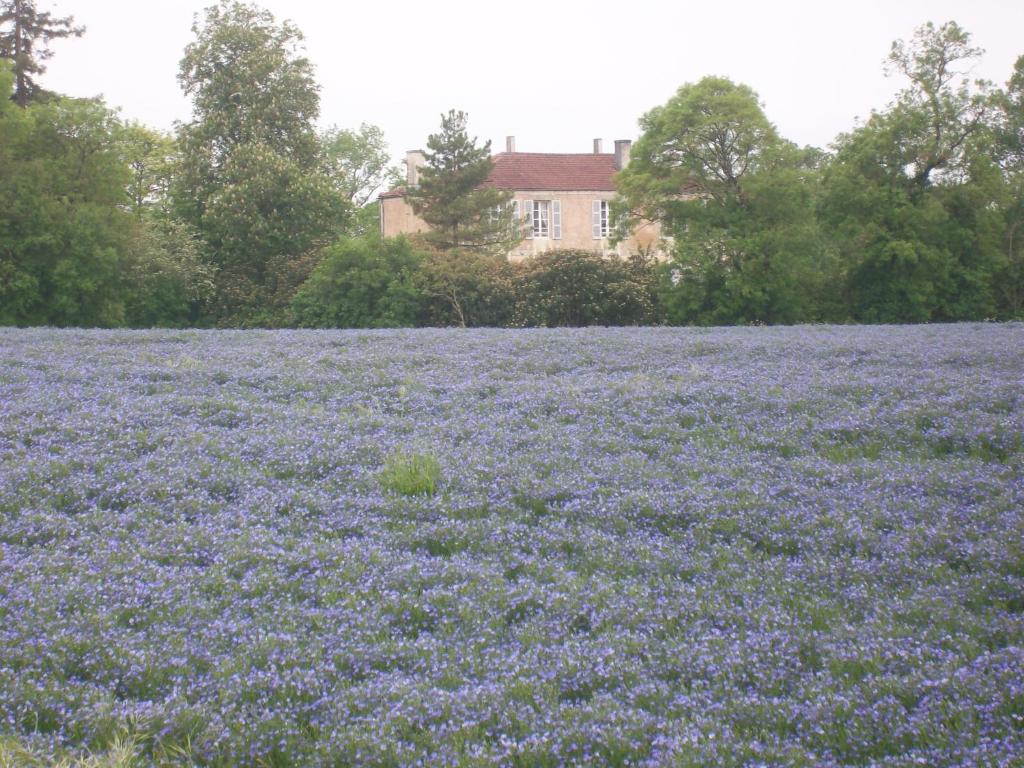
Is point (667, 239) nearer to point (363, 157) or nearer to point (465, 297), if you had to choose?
point (465, 297)

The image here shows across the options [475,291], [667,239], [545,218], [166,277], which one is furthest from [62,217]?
[545,218]

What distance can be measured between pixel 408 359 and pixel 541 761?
1028 cm

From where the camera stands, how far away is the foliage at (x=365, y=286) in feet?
119

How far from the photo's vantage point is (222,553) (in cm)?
569

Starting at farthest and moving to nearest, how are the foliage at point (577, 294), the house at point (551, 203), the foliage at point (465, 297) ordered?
the house at point (551, 203) → the foliage at point (465, 297) → the foliage at point (577, 294)

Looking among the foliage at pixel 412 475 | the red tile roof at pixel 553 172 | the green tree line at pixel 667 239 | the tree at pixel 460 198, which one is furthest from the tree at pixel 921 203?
the foliage at pixel 412 475

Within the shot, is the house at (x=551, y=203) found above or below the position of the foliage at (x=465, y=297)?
above

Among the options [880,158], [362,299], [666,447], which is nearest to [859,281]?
[880,158]

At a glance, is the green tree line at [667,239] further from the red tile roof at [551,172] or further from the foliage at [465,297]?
the red tile roof at [551,172]

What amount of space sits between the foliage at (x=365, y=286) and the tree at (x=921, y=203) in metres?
19.6

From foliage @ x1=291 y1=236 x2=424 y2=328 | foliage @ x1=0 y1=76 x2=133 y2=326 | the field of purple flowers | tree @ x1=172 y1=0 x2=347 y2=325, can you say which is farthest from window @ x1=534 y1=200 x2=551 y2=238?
the field of purple flowers

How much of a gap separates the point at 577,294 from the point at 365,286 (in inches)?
352

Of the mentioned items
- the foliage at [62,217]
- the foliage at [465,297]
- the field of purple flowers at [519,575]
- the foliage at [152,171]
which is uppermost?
the foliage at [152,171]

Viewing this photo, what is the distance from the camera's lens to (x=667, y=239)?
40594 mm
